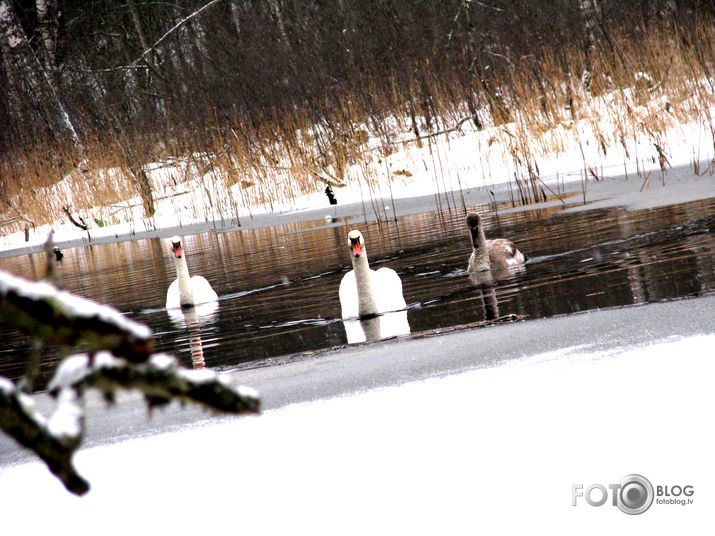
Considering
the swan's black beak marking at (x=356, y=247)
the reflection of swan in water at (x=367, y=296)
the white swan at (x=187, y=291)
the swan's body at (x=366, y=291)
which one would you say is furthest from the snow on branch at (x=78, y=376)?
the white swan at (x=187, y=291)

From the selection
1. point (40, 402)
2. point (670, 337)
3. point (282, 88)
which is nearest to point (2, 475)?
point (40, 402)

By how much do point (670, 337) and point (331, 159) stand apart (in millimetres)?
13000

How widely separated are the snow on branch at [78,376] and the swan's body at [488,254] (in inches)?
270

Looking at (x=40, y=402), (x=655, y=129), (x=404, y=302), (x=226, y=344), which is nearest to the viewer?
(x=40, y=402)

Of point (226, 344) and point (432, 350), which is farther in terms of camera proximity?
point (226, 344)

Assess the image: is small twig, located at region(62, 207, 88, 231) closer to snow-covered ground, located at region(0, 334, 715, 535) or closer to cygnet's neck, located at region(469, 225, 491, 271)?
cygnet's neck, located at region(469, 225, 491, 271)

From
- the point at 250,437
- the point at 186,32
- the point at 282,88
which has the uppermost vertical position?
the point at 186,32

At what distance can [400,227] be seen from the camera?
11.9 m

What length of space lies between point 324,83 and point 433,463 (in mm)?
15558

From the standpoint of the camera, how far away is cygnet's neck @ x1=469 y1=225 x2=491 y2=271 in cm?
746

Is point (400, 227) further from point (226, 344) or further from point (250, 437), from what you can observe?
point (250, 437)

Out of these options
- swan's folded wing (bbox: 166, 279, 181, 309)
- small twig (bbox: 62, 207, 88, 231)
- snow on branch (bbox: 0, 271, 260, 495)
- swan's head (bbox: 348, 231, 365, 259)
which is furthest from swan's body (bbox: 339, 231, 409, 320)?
small twig (bbox: 62, 207, 88, 231)

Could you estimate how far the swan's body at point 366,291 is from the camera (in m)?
6.22

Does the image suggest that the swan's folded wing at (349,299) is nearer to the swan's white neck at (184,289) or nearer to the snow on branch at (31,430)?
the swan's white neck at (184,289)
